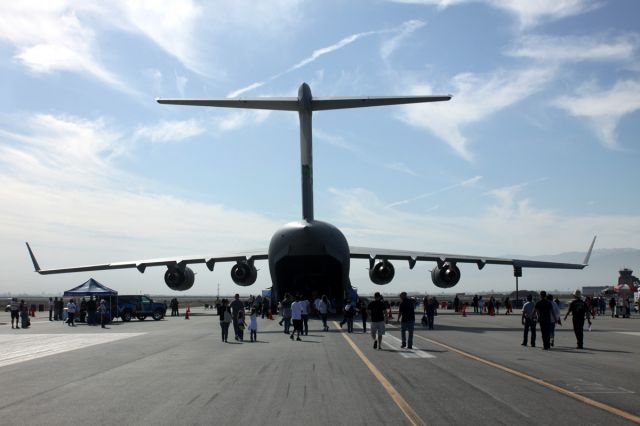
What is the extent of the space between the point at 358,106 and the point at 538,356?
22.3 metres

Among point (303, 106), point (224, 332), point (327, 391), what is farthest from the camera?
point (303, 106)

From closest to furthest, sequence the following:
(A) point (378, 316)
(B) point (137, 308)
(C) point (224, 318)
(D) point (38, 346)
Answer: (A) point (378, 316), (D) point (38, 346), (C) point (224, 318), (B) point (137, 308)

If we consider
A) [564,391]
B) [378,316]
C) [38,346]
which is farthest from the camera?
[38,346]

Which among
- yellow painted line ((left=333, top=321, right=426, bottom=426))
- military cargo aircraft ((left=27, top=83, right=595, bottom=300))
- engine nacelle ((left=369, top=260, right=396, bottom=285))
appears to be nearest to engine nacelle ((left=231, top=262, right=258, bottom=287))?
military cargo aircraft ((left=27, top=83, right=595, bottom=300))

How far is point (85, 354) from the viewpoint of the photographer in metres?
17.0

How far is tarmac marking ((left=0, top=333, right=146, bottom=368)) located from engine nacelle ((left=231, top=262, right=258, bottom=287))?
53.7ft

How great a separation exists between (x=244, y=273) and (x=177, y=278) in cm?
435

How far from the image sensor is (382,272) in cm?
4094

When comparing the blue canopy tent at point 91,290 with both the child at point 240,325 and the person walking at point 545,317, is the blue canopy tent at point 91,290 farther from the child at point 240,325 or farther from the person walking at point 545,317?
the person walking at point 545,317

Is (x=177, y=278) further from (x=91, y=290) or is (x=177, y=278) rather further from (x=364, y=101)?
(x=364, y=101)

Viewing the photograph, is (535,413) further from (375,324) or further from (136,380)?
(375,324)

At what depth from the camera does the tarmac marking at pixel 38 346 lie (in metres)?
16.6

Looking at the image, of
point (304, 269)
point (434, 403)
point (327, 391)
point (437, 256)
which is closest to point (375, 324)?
point (327, 391)

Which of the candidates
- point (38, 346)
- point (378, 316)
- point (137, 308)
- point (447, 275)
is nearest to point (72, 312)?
point (137, 308)
